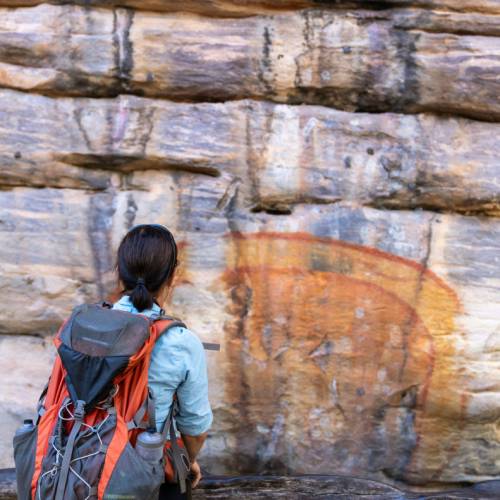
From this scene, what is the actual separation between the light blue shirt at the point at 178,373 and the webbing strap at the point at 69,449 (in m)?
0.27

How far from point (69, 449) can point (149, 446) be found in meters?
0.27

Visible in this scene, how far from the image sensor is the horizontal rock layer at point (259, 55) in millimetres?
3688

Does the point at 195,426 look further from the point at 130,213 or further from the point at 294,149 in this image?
the point at 294,149

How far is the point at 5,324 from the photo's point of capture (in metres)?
3.87

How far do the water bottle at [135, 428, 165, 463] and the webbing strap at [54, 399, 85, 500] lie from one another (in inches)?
8.7

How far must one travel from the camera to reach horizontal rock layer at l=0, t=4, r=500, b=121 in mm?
3688

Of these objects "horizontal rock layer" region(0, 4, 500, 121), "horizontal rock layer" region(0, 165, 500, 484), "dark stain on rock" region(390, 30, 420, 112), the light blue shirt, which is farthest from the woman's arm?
"dark stain on rock" region(390, 30, 420, 112)

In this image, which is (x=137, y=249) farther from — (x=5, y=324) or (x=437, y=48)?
(x=437, y=48)

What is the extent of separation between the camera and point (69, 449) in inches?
83.1

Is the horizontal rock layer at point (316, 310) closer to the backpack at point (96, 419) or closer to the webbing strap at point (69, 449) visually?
the backpack at point (96, 419)

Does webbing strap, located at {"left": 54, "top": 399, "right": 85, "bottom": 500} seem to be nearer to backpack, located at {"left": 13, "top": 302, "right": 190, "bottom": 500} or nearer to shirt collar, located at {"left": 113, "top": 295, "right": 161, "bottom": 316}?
backpack, located at {"left": 13, "top": 302, "right": 190, "bottom": 500}

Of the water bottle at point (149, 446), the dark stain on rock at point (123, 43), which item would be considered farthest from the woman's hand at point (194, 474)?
the dark stain on rock at point (123, 43)

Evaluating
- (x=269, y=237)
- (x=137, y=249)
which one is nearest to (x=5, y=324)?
(x=269, y=237)

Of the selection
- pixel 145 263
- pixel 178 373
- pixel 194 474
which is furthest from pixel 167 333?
pixel 194 474
